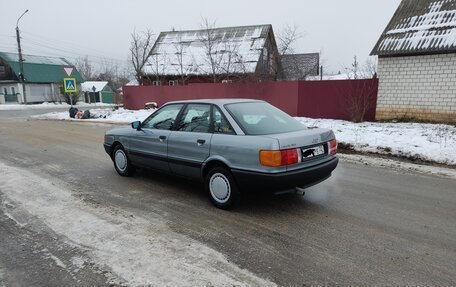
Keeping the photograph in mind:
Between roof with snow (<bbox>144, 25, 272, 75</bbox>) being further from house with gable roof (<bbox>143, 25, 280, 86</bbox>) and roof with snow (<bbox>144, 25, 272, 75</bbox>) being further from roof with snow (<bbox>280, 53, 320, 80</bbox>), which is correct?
roof with snow (<bbox>280, 53, 320, 80</bbox>)

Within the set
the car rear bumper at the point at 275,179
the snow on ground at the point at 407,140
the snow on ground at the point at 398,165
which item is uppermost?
the car rear bumper at the point at 275,179

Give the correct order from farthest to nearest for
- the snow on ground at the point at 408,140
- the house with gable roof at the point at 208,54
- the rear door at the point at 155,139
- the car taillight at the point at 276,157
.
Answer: the house with gable roof at the point at 208,54, the snow on ground at the point at 408,140, the rear door at the point at 155,139, the car taillight at the point at 276,157

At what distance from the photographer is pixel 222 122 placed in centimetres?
478

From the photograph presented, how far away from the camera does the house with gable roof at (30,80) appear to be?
48.9 meters

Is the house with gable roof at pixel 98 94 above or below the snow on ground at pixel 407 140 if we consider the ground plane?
above

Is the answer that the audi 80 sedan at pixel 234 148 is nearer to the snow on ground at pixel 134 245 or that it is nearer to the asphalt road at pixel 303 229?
the asphalt road at pixel 303 229

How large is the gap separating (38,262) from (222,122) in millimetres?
2685

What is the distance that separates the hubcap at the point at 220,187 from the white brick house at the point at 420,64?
11.4 meters

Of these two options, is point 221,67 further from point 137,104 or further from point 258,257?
point 258,257

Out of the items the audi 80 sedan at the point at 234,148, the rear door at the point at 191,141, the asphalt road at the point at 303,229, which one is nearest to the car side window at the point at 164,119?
the audi 80 sedan at the point at 234,148

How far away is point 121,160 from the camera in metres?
6.42

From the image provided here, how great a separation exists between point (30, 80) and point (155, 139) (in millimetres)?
51809

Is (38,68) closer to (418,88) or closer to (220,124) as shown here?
(418,88)

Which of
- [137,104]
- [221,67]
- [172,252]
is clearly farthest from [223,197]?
[221,67]
